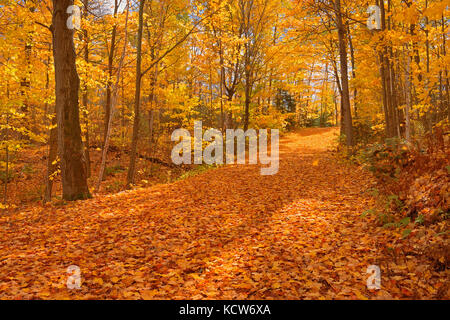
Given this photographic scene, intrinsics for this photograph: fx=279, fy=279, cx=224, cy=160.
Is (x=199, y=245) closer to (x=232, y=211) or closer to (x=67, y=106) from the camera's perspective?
(x=232, y=211)

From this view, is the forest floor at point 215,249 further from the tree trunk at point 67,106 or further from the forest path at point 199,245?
the tree trunk at point 67,106

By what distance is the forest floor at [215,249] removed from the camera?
11.2 feet

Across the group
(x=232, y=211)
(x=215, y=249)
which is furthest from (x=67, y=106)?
(x=215, y=249)

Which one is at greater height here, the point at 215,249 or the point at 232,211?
the point at 232,211

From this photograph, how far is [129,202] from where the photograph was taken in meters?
7.91

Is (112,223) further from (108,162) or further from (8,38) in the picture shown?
(108,162)

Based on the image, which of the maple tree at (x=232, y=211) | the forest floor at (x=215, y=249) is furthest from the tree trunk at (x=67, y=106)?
the forest floor at (x=215, y=249)

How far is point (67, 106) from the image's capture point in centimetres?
765

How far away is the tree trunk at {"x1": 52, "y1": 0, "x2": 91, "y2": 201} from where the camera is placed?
7349 mm

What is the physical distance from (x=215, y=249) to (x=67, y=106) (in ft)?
19.2

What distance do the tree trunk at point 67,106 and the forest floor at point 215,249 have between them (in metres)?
0.70

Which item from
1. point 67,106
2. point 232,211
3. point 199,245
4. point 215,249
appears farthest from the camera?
point 67,106

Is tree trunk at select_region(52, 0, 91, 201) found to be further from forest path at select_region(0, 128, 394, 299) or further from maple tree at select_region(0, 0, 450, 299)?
forest path at select_region(0, 128, 394, 299)
